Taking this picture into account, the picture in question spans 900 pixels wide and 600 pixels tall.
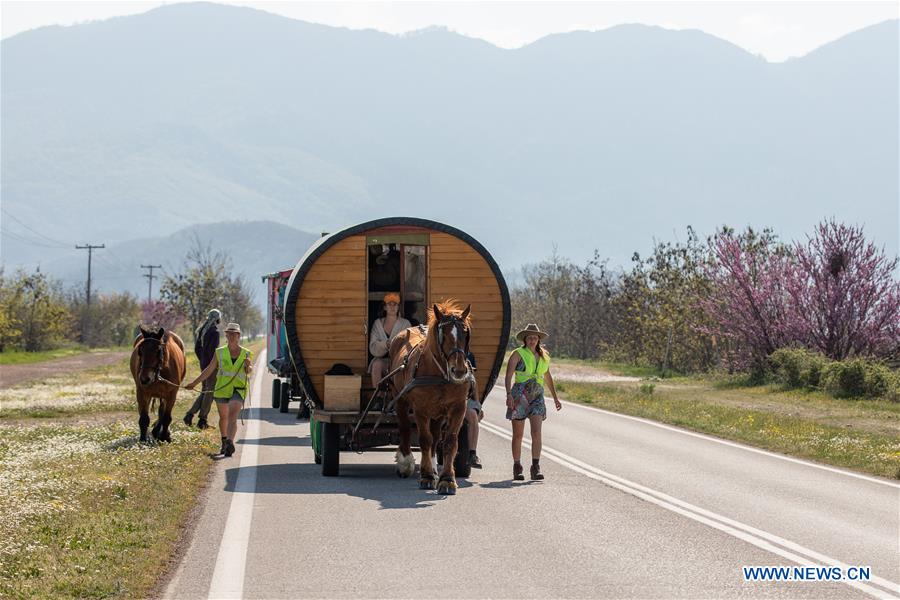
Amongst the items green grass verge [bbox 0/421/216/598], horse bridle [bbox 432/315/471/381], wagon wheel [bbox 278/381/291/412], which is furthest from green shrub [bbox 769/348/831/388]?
horse bridle [bbox 432/315/471/381]

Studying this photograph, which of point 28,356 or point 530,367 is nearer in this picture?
point 530,367

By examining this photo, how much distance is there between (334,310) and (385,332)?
0.80m

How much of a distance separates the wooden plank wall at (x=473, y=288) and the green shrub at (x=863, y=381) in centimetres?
1743

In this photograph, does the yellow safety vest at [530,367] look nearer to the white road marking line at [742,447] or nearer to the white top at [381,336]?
the white top at [381,336]

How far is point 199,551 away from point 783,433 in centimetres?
1477

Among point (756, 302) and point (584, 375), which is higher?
point (756, 302)

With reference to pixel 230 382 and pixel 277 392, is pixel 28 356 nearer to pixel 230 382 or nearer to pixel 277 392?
pixel 277 392

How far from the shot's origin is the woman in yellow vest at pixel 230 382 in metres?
17.2

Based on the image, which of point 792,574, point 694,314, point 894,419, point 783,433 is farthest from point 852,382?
point 792,574

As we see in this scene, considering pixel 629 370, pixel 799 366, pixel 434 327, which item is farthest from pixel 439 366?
pixel 629 370

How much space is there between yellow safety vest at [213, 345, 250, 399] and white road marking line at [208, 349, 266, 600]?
37.9 inches

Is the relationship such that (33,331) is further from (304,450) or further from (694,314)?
(304,450)

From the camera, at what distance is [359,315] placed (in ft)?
53.5

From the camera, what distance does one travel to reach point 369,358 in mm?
16453
